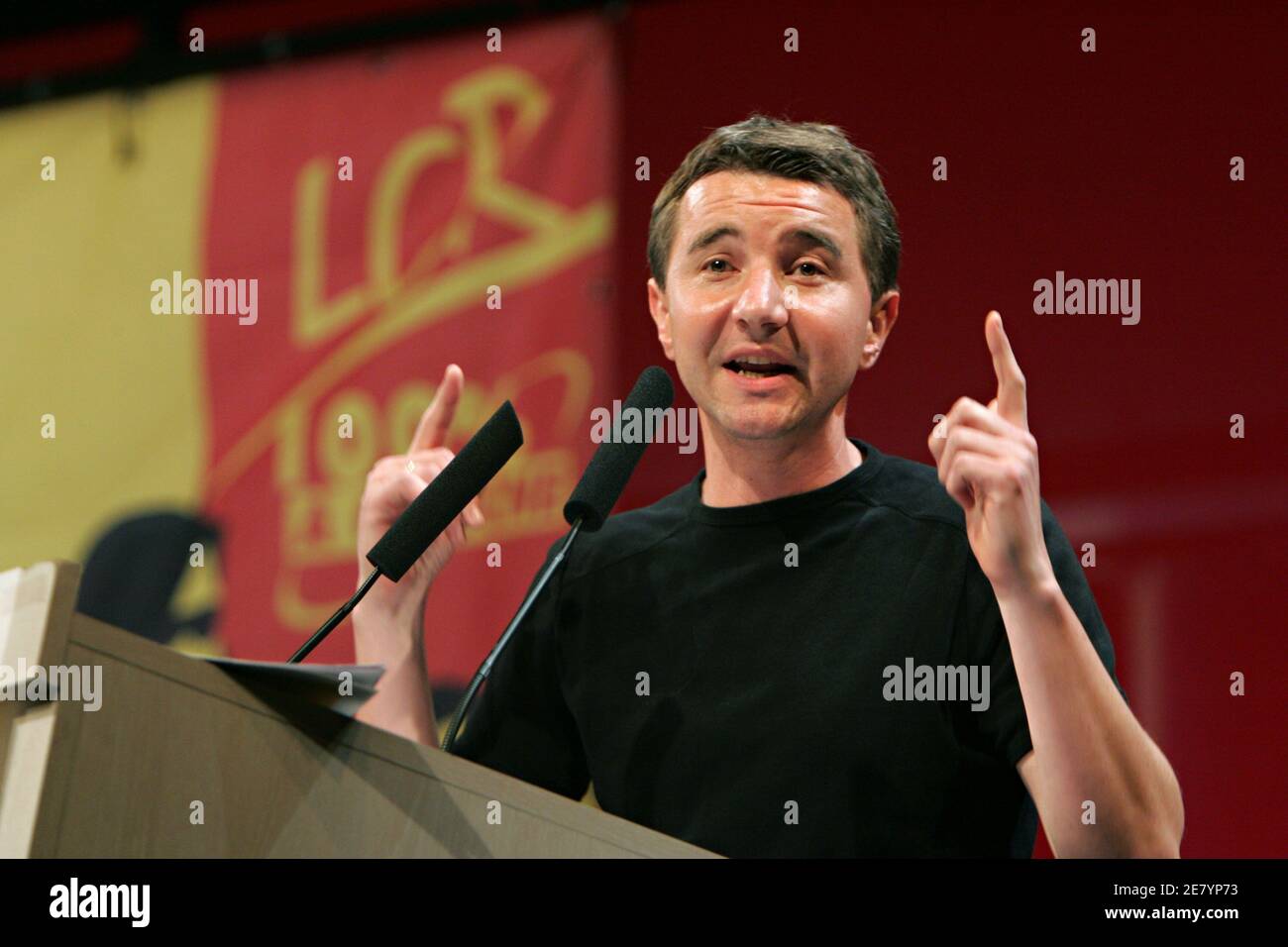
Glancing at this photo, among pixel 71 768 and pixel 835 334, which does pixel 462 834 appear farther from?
pixel 835 334

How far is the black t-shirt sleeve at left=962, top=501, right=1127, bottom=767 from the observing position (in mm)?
1350

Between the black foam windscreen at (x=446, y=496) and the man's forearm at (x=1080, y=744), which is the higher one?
the black foam windscreen at (x=446, y=496)

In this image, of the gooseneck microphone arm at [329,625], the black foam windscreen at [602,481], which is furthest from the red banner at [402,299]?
the gooseneck microphone arm at [329,625]

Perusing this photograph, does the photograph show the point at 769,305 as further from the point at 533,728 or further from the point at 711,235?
the point at 533,728

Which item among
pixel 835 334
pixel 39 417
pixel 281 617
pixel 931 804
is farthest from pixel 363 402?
pixel 931 804

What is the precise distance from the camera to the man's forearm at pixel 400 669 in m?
1.50

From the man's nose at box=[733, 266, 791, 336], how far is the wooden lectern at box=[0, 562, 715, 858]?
60cm

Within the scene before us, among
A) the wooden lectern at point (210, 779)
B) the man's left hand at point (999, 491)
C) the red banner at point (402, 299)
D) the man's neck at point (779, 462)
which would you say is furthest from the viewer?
the red banner at point (402, 299)

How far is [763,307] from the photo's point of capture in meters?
1.51

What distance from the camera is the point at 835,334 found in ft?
5.04

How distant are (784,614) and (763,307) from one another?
12.2 inches

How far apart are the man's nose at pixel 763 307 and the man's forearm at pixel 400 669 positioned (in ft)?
1.43

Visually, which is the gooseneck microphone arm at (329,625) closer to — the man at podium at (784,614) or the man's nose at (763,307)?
the man at podium at (784,614)
